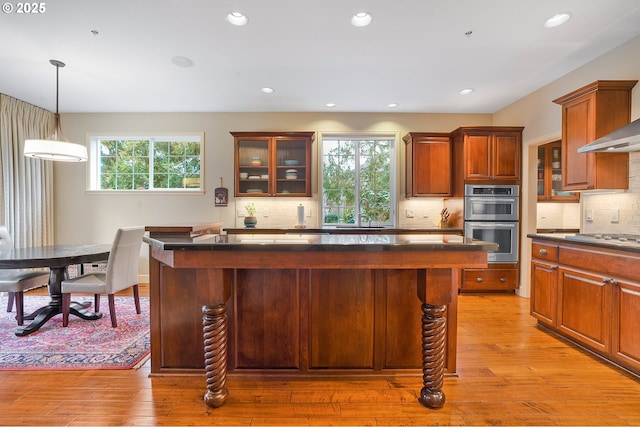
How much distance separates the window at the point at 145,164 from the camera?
500 centimetres

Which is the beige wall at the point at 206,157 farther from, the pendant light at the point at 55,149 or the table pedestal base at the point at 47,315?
the table pedestal base at the point at 47,315

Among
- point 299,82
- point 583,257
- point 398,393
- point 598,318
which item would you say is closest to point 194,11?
point 299,82

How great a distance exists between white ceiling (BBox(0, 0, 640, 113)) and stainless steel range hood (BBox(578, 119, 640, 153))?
0.93 metres

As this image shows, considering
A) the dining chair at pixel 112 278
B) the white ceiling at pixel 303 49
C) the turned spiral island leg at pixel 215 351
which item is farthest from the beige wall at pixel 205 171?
the turned spiral island leg at pixel 215 351

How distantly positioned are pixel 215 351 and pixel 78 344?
5.77 ft

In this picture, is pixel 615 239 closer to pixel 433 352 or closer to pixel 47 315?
pixel 433 352

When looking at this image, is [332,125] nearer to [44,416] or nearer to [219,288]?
[219,288]

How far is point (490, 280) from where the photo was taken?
166 inches

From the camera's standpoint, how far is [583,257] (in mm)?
2477

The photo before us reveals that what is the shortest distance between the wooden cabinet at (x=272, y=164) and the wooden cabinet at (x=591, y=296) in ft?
10.1

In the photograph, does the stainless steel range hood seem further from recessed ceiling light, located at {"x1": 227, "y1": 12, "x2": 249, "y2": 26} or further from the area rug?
the area rug

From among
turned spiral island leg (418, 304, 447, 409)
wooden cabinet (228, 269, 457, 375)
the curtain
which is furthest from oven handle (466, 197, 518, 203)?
the curtain

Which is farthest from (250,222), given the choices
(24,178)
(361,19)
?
(24,178)

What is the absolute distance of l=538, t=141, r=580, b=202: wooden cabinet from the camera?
464 cm
